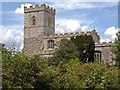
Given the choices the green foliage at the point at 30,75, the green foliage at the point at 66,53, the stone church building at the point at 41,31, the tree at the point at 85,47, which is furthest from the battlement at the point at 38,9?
the green foliage at the point at 30,75

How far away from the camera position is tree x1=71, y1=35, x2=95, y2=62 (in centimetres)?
3622

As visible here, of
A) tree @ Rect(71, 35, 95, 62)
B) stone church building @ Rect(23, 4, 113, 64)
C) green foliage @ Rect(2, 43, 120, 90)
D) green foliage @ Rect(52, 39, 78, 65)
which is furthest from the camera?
stone church building @ Rect(23, 4, 113, 64)

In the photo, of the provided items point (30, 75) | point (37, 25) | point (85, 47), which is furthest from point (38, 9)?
point (30, 75)

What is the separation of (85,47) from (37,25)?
1336 cm

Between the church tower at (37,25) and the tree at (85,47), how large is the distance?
9.47 m

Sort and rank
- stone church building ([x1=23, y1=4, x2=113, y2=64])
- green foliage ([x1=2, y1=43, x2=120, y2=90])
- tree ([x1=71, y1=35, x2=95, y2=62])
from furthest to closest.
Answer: stone church building ([x1=23, y1=4, x2=113, y2=64]) → tree ([x1=71, y1=35, x2=95, y2=62]) → green foliage ([x1=2, y1=43, x2=120, y2=90])

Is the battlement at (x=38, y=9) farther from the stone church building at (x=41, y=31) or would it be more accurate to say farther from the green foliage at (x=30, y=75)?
the green foliage at (x=30, y=75)

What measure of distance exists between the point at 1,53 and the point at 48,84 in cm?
198

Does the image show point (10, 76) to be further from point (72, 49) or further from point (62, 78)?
point (72, 49)

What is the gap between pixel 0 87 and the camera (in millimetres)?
10203

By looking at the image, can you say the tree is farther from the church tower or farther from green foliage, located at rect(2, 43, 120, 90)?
green foliage, located at rect(2, 43, 120, 90)

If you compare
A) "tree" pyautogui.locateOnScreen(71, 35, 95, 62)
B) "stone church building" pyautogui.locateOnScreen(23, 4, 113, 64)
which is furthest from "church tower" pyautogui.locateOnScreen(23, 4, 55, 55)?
"tree" pyautogui.locateOnScreen(71, 35, 95, 62)

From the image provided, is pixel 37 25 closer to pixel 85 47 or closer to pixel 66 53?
pixel 85 47

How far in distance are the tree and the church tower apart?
947 cm
